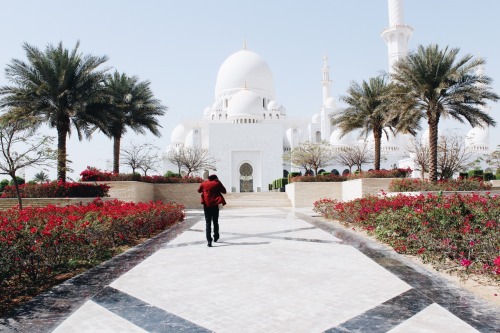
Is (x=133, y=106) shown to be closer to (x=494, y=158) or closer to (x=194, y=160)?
(x=194, y=160)

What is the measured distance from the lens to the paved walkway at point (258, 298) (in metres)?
3.68

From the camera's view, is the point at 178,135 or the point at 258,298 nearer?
the point at 258,298

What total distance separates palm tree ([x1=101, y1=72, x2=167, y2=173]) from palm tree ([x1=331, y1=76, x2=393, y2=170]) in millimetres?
10229

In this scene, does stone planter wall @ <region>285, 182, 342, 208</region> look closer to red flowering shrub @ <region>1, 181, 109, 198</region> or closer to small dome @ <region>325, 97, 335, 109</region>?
red flowering shrub @ <region>1, 181, 109, 198</region>

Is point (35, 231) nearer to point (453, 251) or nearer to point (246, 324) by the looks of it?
point (246, 324)

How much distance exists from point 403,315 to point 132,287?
2.97 metres

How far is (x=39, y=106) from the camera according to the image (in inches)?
690

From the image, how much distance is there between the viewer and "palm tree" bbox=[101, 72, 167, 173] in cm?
2264

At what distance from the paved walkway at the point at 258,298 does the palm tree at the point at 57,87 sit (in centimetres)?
1252

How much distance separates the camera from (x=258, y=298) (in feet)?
14.7

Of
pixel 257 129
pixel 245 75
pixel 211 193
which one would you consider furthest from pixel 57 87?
pixel 245 75

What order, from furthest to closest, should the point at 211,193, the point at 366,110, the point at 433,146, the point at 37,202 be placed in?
1. the point at 366,110
2. the point at 433,146
3. the point at 37,202
4. the point at 211,193

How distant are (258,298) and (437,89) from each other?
1562 centimetres

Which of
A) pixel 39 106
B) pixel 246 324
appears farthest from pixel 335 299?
pixel 39 106
